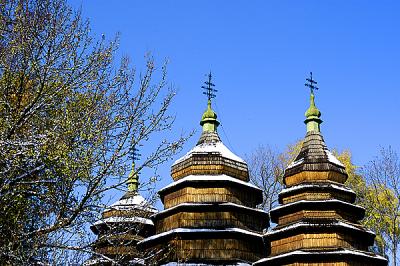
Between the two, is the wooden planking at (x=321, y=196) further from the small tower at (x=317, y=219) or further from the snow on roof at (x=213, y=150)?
the snow on roof at (x=213, y=150)

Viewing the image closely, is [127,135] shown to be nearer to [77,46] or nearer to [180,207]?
[77,46]

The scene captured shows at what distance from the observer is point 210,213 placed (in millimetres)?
23125

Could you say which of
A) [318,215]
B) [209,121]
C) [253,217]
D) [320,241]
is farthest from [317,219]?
[209,121]

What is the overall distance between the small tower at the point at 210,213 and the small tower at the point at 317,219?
3.06 feet

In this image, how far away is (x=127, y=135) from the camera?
11.4 m

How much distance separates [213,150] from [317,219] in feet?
17.5

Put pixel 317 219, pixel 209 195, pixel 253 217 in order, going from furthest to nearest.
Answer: pixel 253 217 < pixel 209 195 < pixel 317 219

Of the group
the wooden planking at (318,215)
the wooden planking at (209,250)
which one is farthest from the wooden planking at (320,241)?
the wooden planking at (209,250)

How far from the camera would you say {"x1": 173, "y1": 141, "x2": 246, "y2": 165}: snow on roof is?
24.9 meters

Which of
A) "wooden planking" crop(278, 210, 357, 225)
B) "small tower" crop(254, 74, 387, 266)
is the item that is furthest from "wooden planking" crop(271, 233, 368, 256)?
"wooden planking" crop(278, 210, 357, 225)

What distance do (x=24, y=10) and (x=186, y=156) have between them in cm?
1460

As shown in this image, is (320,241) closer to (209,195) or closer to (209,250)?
(209,250)

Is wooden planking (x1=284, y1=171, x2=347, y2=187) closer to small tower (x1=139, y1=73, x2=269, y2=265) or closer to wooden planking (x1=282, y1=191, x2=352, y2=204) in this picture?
wooden planking (x1=282, y1=191, x2=352, y2=204)

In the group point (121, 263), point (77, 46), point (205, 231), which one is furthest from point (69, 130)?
point (205, 231)
